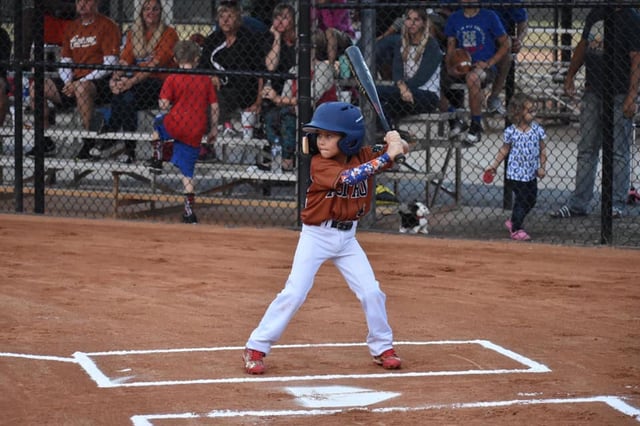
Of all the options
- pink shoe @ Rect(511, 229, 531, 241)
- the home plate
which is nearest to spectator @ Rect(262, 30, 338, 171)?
pink shoe @ Rect(511, 229, 531, 241)

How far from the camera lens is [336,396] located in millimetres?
5789

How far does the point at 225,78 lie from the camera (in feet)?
40.8

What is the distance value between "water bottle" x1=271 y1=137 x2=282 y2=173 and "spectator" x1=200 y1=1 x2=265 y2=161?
512 millimetres

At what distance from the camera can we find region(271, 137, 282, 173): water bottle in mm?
11734

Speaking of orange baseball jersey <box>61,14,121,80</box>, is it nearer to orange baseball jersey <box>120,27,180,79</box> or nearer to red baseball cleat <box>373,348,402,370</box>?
orange baseball jersey <box>120,27,180,79</box>

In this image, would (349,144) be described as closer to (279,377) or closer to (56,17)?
(279,377)

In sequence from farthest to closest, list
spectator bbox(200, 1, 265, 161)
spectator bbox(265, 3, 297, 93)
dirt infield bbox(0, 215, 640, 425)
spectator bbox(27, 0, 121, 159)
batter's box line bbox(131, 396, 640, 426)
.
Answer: spectator bbox(27, 0, 121, 159) → spectator bbox(200, 1, 265, 161) → spectator bbox(265, 3, 297, 93) → dirt infield bbox(0, 215, 640, 425) → batter's box line bbox(131, 396, 640, 426)

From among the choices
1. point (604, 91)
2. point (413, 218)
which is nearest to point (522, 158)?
point (604, 91)

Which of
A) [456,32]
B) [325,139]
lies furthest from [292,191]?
[325,139]

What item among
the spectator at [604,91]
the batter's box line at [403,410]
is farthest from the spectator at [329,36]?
the batter's box line at [403,410]

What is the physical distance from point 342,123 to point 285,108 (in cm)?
552

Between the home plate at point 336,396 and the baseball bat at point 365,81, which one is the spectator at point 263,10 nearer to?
the baseball bat at point 365,81

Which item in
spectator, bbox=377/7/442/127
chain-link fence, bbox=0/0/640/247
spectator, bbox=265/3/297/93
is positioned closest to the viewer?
chain-link fence, bbox=0/0/640/247

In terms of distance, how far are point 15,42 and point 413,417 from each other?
26.1 feet
